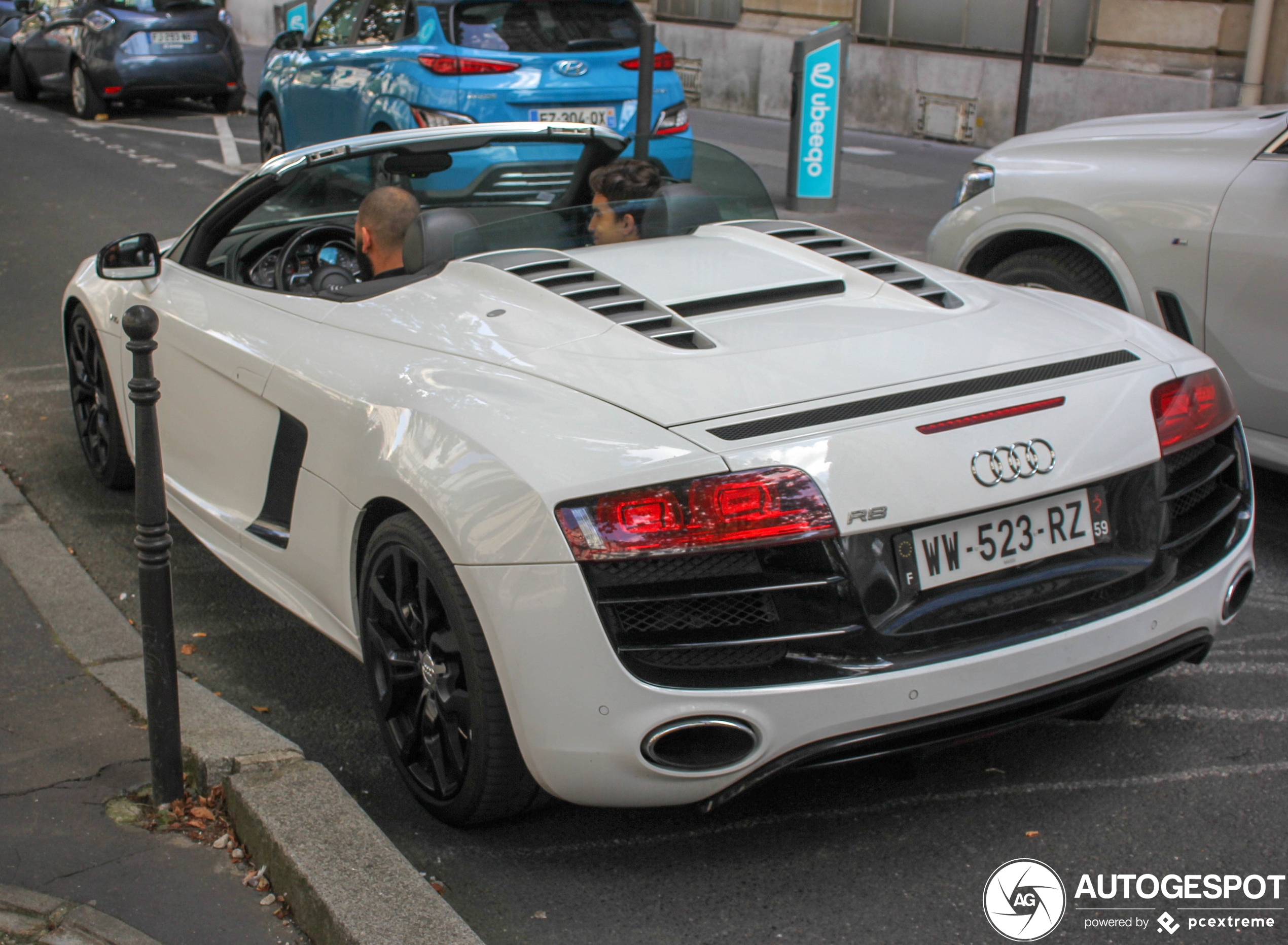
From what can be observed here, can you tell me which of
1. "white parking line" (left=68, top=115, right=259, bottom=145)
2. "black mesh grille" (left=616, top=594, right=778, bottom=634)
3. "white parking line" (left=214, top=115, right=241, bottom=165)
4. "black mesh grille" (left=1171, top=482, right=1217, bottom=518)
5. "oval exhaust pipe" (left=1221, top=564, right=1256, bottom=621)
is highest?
"black mesh grille" (left=1171, top=482, right=1217, bottom=518)

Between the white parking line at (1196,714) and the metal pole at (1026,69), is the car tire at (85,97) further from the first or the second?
the white parking line at (1196,714)

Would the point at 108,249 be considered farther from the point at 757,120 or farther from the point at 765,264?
the point at 757,120

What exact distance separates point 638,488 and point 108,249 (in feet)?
7.92

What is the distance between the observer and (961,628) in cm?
275

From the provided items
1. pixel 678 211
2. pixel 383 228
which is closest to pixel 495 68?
pixel 383 228

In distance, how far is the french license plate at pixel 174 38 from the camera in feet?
56.2

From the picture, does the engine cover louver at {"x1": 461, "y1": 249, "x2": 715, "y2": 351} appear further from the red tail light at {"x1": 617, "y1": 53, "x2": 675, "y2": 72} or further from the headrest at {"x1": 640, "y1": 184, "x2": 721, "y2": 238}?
the red tail light at {"x1": 617, "y1": 53, "x2": 675, "y2": 72}

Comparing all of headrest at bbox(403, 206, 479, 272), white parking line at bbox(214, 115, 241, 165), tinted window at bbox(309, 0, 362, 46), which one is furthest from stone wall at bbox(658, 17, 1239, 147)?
headrest at bbox(403, 206, 479, 272)

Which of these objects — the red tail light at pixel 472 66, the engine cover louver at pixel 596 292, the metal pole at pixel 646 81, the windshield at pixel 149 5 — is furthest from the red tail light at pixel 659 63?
the windshield at pixel 149 5

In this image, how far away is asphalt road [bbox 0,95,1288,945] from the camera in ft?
9.18

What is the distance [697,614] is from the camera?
265 centimetres

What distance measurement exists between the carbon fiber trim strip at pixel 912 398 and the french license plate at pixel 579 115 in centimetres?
690

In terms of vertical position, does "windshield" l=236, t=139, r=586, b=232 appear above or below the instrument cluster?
above

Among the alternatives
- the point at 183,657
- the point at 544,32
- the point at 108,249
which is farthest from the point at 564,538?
the point at 544,32
